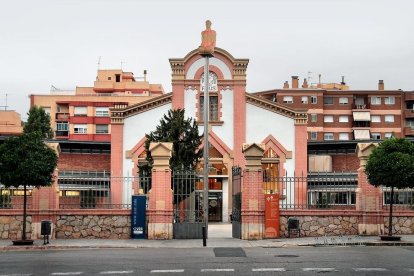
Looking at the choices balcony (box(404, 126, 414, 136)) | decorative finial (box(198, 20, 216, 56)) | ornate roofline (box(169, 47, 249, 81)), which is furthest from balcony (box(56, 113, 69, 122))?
decorative finial (box(198, 20, 216, 56))

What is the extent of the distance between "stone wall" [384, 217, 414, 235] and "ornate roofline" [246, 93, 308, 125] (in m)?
22.2

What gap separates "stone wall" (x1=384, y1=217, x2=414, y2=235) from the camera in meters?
25.9

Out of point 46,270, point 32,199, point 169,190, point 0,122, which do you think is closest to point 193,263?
point 46,270

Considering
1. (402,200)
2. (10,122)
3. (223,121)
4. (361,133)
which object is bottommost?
(402,200)

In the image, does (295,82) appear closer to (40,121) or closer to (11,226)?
(40,121)

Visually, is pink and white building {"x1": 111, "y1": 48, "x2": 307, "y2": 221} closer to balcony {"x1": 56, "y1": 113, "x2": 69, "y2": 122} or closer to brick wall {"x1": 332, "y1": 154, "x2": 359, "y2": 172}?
brick wall {"x1": 332, "y1": 154, "x2": 359, "y2": 172}

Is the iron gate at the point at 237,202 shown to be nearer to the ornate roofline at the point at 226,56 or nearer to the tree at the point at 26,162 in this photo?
the tree at the point at 26,162

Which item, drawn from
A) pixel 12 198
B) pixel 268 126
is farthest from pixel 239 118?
pixel 12 198

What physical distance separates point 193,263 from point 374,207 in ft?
37.8

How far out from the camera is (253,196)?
2528 centimetres

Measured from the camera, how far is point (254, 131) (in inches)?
1889

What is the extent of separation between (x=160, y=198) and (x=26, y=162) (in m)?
5.11

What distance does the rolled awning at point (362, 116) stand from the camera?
8512 cm

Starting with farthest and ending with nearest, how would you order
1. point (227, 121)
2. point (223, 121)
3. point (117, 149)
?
point (227, 121)
point (223, 121)
point (117, 149)
